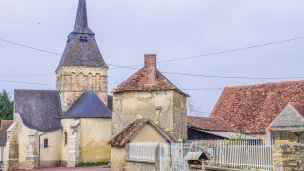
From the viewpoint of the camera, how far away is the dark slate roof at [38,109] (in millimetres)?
44938

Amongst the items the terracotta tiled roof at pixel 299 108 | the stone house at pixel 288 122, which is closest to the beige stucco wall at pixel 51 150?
the stone house at pixel 288 122

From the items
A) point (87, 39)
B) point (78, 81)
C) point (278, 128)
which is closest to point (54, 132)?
point (78, 81)

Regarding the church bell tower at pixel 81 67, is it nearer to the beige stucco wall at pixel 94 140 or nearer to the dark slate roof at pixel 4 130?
the beige stucco wall at pixel 94 140

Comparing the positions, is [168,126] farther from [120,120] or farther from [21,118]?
[21,118]

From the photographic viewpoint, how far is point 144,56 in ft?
104

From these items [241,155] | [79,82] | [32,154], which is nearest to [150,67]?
[241,155]

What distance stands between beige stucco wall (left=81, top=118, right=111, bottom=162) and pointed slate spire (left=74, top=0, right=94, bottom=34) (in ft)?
39.8

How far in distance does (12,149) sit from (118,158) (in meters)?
23.1

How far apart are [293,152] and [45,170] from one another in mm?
29914

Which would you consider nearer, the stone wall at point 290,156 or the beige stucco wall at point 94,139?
the stone wall at point 290,156

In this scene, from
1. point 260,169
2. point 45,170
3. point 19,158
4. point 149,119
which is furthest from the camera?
point 19,158

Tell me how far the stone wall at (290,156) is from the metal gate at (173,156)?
18.9 ft

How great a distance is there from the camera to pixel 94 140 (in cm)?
4347

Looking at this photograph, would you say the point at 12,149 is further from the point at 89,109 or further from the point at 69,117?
the point at 89,109
